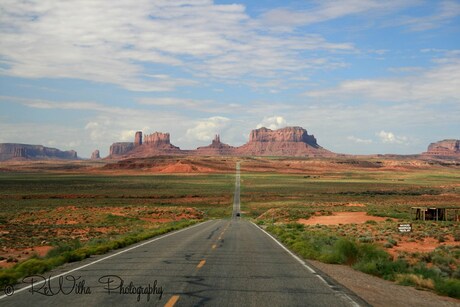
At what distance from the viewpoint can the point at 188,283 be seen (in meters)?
11.6

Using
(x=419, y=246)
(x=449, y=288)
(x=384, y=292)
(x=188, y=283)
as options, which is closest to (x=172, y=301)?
(x=188, y=283)

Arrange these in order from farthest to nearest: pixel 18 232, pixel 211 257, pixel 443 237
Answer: pixel 18 232
pixel 443 237
pixel 211 257

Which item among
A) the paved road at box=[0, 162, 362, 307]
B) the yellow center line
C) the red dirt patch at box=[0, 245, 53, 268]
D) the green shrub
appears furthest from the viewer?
the red dirt patch at box=[0, 245, 53, 268]

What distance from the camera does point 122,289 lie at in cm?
1085

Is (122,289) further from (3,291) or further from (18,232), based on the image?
(18,232)

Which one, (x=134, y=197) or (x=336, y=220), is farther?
(x=134, y=197)

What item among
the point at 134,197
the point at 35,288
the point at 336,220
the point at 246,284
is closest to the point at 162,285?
the point at 246,284

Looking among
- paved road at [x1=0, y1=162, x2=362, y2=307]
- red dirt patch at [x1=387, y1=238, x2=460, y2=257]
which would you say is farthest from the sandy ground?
red dirt patch at [x1=387, y1=238, x2=460, y2=257]

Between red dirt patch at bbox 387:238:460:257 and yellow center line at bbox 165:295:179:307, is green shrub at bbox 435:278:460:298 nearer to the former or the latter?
yellow center line at bbox 165:295:179:307

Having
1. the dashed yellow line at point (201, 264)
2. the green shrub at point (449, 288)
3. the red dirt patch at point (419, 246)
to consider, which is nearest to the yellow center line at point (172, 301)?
the dashed yellow line at point (201, 264)

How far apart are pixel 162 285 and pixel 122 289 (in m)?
0.95

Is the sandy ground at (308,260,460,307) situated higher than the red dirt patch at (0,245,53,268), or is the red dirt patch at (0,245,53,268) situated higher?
the sandy ground at (308,260,460,307)

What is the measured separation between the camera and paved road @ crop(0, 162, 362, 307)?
9688mm

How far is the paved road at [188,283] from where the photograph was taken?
9.69 m
